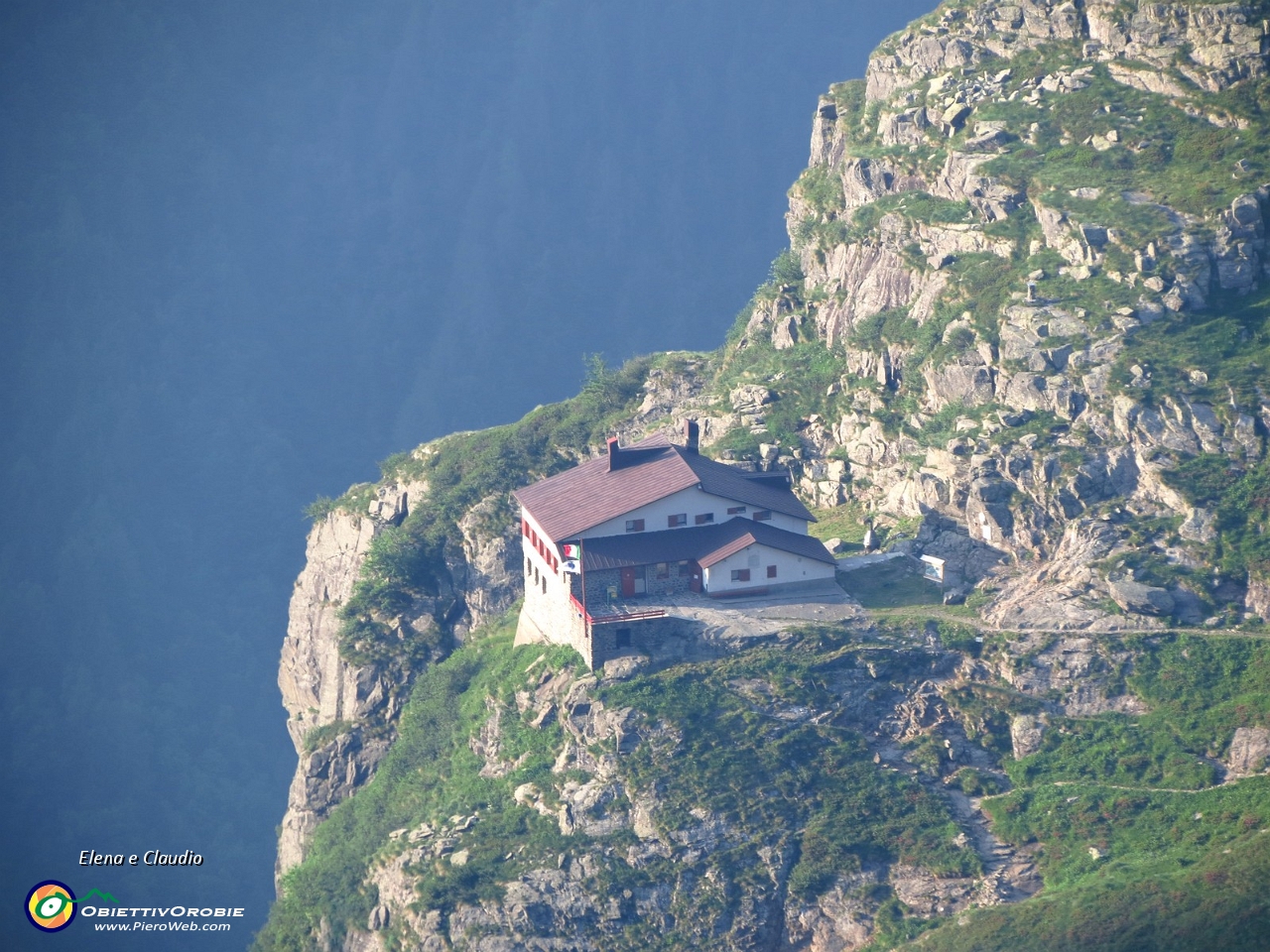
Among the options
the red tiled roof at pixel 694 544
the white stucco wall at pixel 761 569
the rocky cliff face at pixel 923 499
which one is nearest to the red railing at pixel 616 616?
the red tiled roof at pixel 694 544

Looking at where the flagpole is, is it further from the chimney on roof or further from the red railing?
the chimney on roof

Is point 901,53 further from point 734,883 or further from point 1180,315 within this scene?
point 734,883

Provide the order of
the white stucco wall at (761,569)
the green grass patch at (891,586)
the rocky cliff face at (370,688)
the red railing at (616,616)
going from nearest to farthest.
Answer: the red railing at (616,616) → the white stucco wall at (761,569) → the green grass patch at (891,586) → the rocky cliff face at (370,688)

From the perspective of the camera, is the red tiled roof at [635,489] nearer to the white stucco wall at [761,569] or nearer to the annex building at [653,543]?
the annex building at [653,543]

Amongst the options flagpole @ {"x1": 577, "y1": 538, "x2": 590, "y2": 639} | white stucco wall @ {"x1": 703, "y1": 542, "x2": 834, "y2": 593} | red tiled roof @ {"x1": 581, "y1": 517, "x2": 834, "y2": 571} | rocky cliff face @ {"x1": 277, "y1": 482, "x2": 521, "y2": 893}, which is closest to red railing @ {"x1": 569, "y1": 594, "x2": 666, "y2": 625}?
flagpole @ {"x1": 577, "y1": 538, "x2": 590, "y2": 639}

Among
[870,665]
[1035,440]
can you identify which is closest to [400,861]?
[870,665]
